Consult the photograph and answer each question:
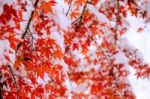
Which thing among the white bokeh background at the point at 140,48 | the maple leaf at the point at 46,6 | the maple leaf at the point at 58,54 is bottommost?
the maple leaf at the point at 58,54

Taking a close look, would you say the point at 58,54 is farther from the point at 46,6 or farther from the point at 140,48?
the point at 140,48

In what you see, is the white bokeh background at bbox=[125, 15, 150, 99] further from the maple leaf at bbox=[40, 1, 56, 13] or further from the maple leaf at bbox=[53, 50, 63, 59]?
the maple leaf at bbox=[40, 1, 56, 13]

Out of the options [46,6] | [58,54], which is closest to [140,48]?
[58,54]

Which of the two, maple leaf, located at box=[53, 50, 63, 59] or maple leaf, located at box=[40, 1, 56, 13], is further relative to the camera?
maple leaf, located at box=[53, 50, 63, 59]

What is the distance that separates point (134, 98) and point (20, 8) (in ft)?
16.9

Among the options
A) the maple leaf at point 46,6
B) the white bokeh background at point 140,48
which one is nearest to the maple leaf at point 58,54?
the maple leaf at point 46,6

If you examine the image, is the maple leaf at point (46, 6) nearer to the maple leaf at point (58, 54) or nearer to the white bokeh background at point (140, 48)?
the maple leaf at point (58, 54)

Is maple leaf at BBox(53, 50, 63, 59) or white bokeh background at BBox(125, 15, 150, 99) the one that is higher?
white bokeh background at BBox(125, 15, 150, 99)

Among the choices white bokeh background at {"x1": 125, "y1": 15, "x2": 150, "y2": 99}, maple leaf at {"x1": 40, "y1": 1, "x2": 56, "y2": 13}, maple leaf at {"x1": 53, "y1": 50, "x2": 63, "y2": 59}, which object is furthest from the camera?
white bokeh background at {"x1": 125, "y1": 15, "x2": 150, "y2": 99}

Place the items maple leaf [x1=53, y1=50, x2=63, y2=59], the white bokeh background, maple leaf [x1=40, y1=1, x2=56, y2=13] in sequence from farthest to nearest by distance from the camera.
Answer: the white bokeh background → maple leaf [x1=53, y1=50, x2=63, y2=59] → maple leaf [x1=40, y1=1, x2=56, y2=13]

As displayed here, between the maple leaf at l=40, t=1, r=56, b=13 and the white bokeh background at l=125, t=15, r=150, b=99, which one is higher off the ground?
the white bokeh background at l=125, t=15, r=150, b=99

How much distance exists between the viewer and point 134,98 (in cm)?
812

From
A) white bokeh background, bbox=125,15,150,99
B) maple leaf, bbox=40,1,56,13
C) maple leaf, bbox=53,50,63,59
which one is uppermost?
white bokeh background, bbox=125,15,150,99

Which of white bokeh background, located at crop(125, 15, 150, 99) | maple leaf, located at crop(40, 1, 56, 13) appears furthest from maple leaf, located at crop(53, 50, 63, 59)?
white bokeh background, located at crop(125, 15, 150, 99)
